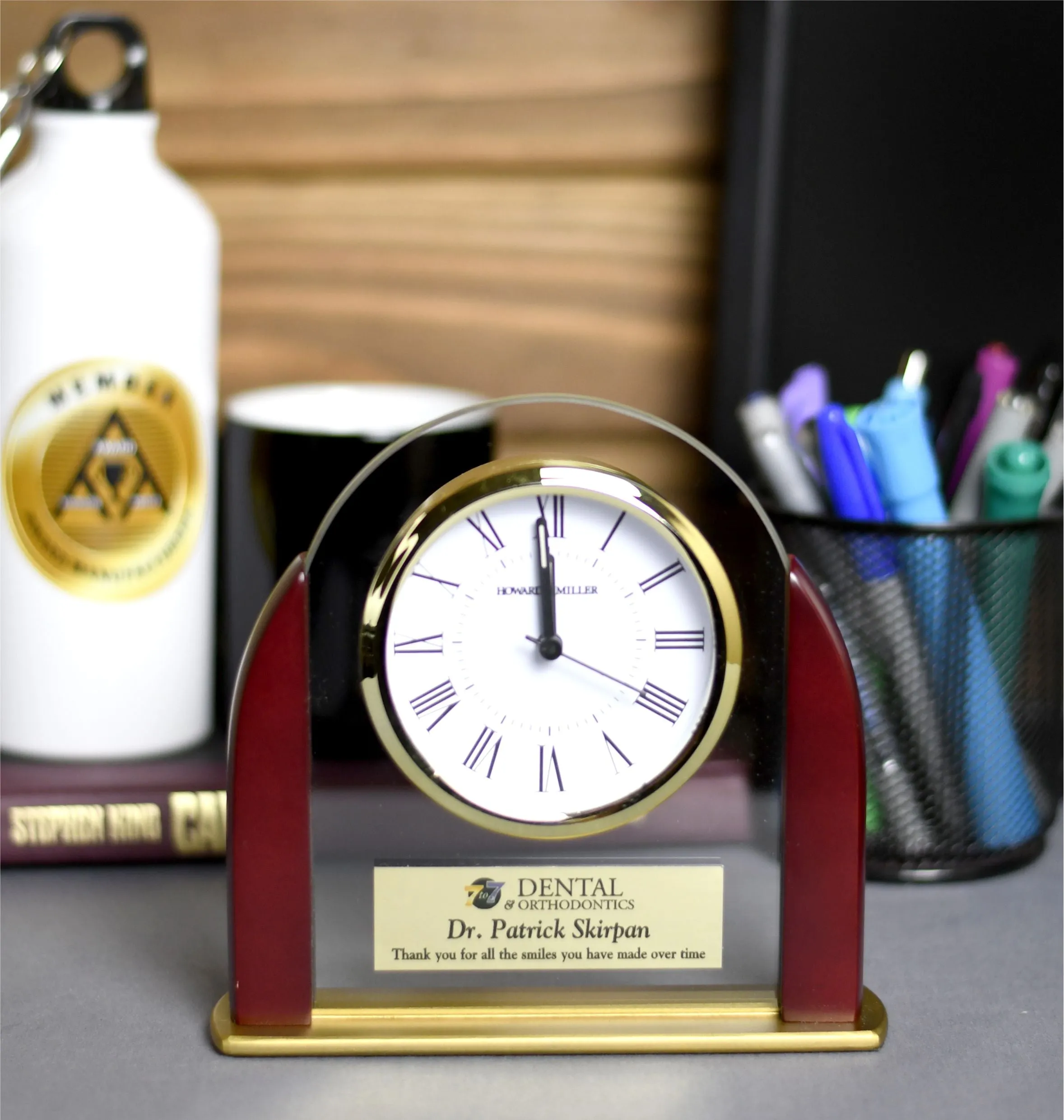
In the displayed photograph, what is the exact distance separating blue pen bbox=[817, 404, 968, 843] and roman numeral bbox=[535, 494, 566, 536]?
0.54ft

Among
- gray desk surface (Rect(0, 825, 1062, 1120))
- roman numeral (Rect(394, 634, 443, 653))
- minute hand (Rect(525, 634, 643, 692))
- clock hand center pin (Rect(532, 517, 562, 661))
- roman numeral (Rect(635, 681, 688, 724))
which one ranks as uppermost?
clock hand center pin (Rect(532, 517, 562, 661))

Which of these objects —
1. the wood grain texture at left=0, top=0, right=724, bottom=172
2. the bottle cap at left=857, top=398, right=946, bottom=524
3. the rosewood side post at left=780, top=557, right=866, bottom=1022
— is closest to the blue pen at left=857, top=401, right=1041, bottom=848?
the bottle cap at left=857, top=398, right=946, bottom=524

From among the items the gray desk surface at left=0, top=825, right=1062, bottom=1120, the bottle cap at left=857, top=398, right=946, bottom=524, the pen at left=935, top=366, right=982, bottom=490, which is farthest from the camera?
the pen at left=935, top=366, right=982, bottom=490

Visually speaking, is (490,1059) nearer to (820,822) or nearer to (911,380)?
(820,822)

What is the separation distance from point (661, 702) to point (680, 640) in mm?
22

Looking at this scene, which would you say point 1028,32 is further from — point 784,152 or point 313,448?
point 313,448

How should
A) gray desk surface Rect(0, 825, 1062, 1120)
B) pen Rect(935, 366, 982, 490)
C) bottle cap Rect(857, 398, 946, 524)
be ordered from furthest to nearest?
pen Rect(935, 366, 982, 490), bottle cap Rect(857, 398, 946, 524), gray desk surface Rect(0, 825, 1062, 1120)

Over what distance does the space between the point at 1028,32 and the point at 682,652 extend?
41 centimetres

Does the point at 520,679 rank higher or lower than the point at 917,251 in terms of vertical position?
lower

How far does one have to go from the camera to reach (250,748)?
0.43 meters

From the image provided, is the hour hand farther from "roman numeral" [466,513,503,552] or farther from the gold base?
the gold base

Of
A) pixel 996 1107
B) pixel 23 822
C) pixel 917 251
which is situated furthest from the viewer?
pixel 917 251

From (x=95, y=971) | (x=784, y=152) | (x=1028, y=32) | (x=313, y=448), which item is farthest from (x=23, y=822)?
(x=1028, y=32)

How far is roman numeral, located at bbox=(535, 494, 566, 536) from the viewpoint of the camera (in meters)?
0.43
